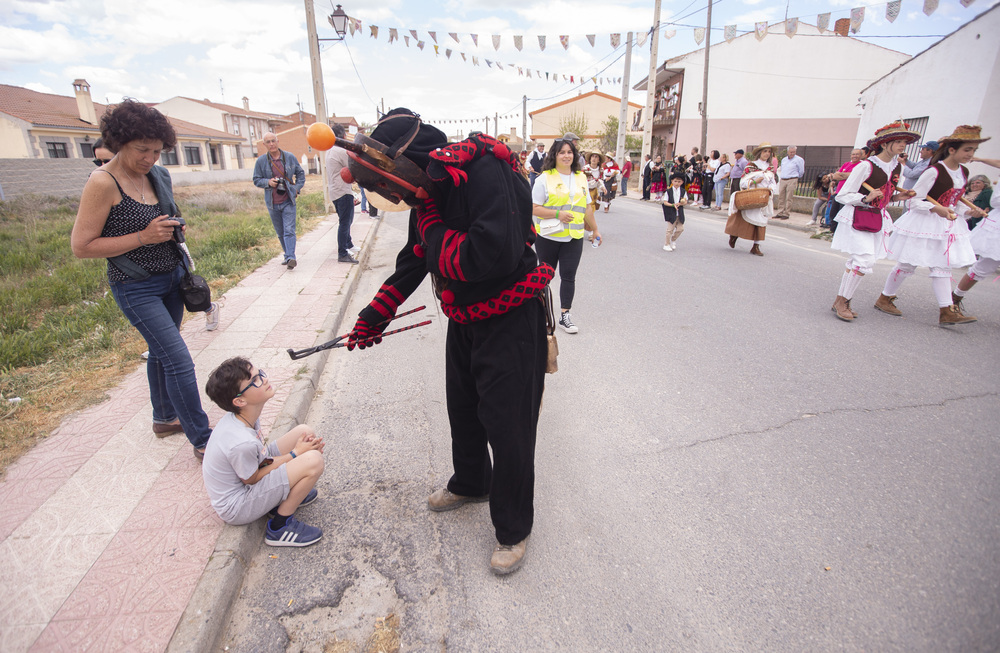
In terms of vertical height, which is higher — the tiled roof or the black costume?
the tiled roof

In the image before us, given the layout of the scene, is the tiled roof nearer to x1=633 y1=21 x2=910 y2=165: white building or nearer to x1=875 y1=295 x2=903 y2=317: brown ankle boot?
x1=633 y1=21 x2=910 y2=165: white building

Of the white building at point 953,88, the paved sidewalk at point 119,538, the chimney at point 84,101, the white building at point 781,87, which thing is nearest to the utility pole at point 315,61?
the paved sidewalk at point 119,538

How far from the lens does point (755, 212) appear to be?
27.7ft

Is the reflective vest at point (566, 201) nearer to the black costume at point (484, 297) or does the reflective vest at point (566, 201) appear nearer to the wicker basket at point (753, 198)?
the black costume at point (484, 297)

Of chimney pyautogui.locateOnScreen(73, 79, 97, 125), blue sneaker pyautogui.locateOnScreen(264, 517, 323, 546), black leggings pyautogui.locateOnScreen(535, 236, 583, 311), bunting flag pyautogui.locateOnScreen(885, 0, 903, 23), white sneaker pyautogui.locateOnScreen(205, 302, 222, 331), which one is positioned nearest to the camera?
blue sneaker pyautogui.locateOnScreen(264, 517, 323, 546)

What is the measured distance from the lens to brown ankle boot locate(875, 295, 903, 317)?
5.50m

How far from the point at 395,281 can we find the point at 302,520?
1.39 m

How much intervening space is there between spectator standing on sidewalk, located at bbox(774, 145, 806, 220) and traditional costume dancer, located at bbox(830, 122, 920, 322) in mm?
8905

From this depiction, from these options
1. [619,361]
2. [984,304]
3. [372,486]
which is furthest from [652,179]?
[372,486]

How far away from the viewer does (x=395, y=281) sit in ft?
7.59

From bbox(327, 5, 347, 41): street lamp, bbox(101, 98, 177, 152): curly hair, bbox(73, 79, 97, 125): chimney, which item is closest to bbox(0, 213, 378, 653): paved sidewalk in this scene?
bbox(101, 98, 177, 152): curly hair

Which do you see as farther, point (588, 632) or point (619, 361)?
point (619, 361)

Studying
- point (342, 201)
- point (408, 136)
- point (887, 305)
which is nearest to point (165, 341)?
point (408, 136)

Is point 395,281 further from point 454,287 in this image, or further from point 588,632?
point 588,632
